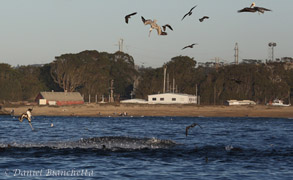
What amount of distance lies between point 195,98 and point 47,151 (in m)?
126

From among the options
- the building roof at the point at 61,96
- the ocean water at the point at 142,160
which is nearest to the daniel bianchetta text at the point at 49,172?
the ocean water at the point at 142,160

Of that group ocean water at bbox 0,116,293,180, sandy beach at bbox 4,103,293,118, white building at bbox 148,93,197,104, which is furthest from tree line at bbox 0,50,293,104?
ocean water at bbox 0,116,293,180

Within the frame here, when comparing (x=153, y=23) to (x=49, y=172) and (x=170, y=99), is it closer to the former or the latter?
(x=49, y=172)

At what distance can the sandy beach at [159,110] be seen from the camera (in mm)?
139000

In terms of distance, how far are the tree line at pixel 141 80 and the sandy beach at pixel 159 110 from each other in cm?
2173

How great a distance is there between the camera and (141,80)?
186 m

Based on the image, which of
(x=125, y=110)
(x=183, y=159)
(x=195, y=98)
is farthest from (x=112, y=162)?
(x=195, y=98)

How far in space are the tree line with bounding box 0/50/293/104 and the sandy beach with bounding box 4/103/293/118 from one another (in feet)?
71.3

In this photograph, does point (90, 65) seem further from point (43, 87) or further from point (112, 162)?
point (112, 162)

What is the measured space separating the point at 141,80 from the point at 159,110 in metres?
42.9

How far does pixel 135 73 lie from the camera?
19488cm

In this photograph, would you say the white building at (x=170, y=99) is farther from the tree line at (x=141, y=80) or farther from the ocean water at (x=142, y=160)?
the ocean water at (x=142, y=160)

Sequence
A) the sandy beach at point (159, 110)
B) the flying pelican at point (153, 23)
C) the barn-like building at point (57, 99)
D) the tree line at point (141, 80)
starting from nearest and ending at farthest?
the flying pelican at point (153, 23) < the sandy beach at point (159, 110) < the barn-like building at point (57, 99) < the tree line at point (141, 80)

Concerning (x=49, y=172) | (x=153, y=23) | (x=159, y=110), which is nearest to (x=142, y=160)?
(x=49, y=172)
